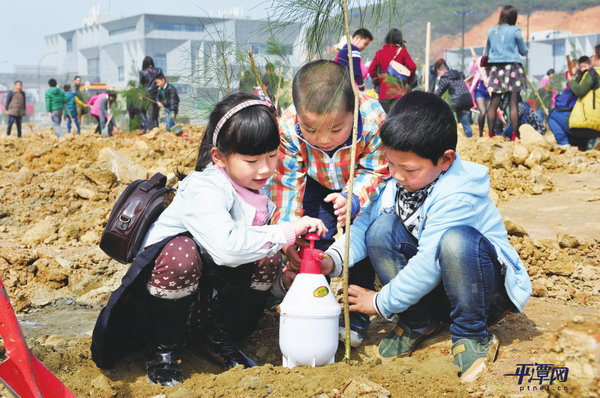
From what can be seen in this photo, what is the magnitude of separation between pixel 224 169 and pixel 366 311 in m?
0.74

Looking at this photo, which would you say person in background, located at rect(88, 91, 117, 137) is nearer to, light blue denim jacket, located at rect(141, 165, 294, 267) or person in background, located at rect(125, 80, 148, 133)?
person in background, located at rect(125, 80, 148, 133)

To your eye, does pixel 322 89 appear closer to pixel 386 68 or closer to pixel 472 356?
pixel 472 356

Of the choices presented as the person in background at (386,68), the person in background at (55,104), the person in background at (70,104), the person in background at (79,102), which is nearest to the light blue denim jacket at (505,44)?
the person in background at (386,68)

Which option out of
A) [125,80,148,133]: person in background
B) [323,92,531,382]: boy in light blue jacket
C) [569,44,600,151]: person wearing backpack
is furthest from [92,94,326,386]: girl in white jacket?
[125,80,148,133]: person in background

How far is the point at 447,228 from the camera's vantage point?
2197 mm

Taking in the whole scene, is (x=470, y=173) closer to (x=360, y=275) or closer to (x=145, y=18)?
(x=360, y=275)

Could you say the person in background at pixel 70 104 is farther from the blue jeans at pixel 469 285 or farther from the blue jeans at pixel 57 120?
the blue jeans at pixel 469 285

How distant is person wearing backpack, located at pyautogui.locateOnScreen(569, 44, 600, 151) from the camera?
7227 mm

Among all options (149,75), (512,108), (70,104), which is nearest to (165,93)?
(149,75)

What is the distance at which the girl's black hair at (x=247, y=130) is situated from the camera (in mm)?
2289

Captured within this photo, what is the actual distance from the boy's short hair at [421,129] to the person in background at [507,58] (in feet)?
19.0

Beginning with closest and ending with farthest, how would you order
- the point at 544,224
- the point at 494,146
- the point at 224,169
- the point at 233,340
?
the point at 224,169, the point at 233,340, the point at 544,224, the point at 494,146

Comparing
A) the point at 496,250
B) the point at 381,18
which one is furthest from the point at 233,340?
the point at 381,18

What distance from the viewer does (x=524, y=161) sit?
254 inches
